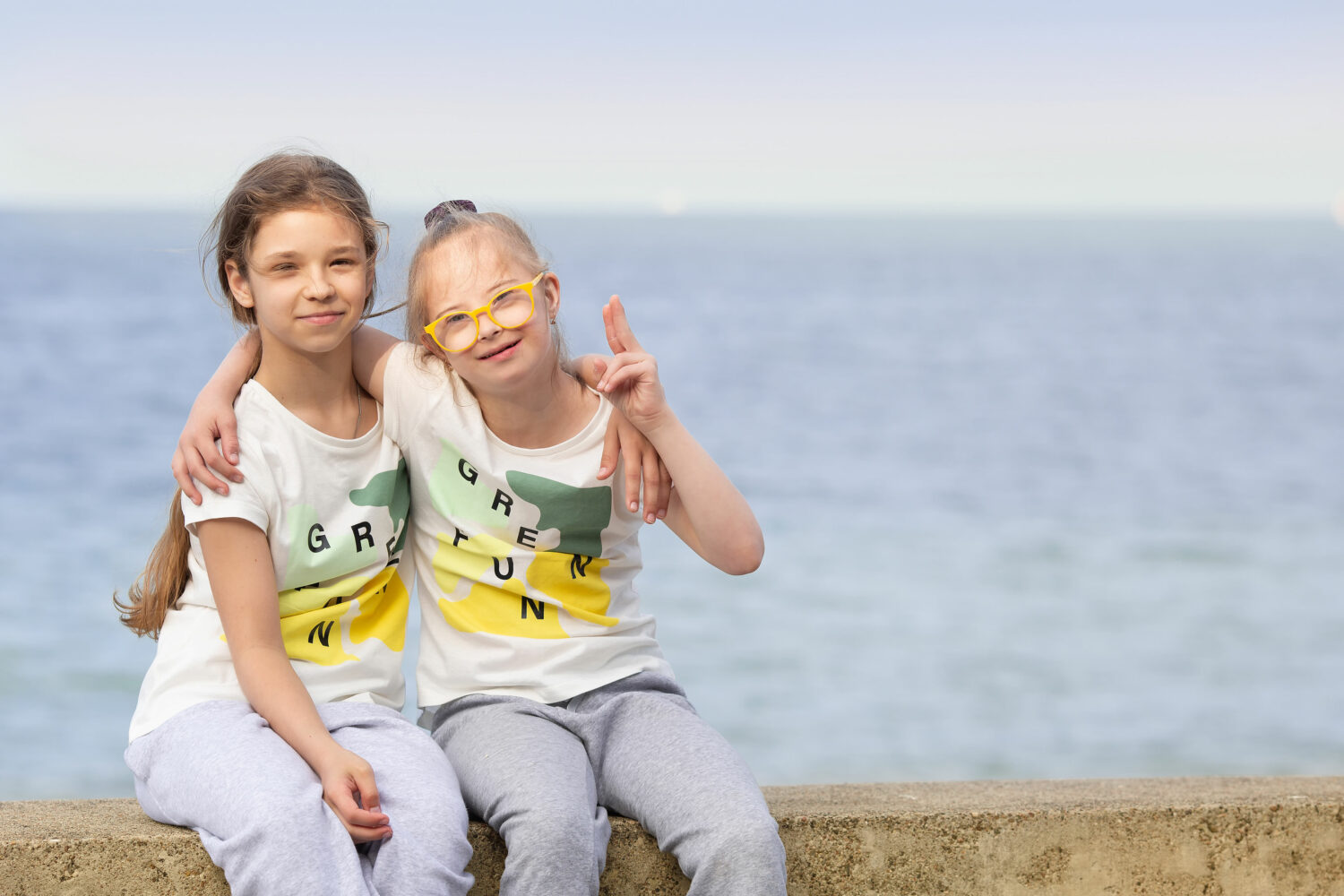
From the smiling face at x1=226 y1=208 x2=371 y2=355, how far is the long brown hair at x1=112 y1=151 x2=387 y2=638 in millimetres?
21

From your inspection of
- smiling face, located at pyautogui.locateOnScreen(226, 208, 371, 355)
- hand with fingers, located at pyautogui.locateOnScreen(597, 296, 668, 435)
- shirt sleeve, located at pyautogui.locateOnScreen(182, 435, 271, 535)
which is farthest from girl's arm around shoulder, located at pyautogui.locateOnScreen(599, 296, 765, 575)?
shirt sleeve, located at pyautogui.locateOnScreen(182, 435, 271, 535)

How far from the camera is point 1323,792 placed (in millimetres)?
2289

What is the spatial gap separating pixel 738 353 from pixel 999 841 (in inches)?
763

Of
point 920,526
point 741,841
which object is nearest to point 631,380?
point 741,841

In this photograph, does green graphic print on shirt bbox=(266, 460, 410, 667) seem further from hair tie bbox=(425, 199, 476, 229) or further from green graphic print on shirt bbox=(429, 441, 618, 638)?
hair tie bbox=(425, 199, 476, 229)

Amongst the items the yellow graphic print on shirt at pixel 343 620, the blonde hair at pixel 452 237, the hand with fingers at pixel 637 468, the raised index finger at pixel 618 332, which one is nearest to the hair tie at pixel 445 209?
the blonde hair at pixel 452 237

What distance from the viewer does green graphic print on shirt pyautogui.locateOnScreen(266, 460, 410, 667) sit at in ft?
6.81

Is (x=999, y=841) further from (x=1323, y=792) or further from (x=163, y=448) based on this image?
(x=163, y=448)

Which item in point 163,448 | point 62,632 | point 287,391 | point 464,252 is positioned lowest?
point 62,632

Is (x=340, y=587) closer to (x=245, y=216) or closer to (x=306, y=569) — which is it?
(x=306, y=569)

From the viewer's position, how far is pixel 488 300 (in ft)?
6.99

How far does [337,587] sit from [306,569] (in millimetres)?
67

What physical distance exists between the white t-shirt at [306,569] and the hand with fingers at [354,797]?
0.26 meters

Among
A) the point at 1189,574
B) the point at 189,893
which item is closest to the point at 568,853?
the point at 189,893
